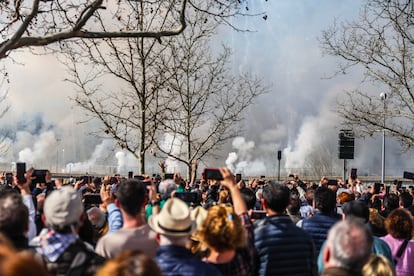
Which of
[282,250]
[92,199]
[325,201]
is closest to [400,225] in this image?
[325,201]

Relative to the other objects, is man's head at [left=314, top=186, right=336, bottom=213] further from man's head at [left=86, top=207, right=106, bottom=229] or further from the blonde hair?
man's head at [left=86, top=207, right=106, bottom=229]

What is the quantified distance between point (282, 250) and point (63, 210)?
1853mm

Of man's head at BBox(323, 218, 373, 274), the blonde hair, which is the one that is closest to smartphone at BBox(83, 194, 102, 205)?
the blonde hair

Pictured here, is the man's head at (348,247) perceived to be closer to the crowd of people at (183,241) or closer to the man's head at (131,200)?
the crowd of people at (183,241)

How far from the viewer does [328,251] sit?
3.97m

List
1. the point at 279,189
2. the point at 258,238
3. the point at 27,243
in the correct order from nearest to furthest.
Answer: the point at 27,243, the point at 258,238, the point at 279,189

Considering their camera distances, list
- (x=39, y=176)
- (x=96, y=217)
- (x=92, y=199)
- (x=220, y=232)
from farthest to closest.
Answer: (x=39, y=176), (x=92, y=199), (x=96, y=217), (x=220, y=232)

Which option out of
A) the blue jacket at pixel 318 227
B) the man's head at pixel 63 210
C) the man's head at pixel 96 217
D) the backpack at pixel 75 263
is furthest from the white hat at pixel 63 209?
the blue jacket at pixel 318 227

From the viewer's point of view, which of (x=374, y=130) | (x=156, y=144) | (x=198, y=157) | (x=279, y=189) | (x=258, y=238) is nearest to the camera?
(x=258, y=238)

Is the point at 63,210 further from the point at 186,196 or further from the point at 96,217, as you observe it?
the point at 186,196

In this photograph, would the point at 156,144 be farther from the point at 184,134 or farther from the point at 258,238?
the point at 258,238

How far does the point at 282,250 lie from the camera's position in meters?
4.94

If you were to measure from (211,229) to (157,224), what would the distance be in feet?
1.40

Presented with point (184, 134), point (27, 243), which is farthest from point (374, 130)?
point (27, 243)
